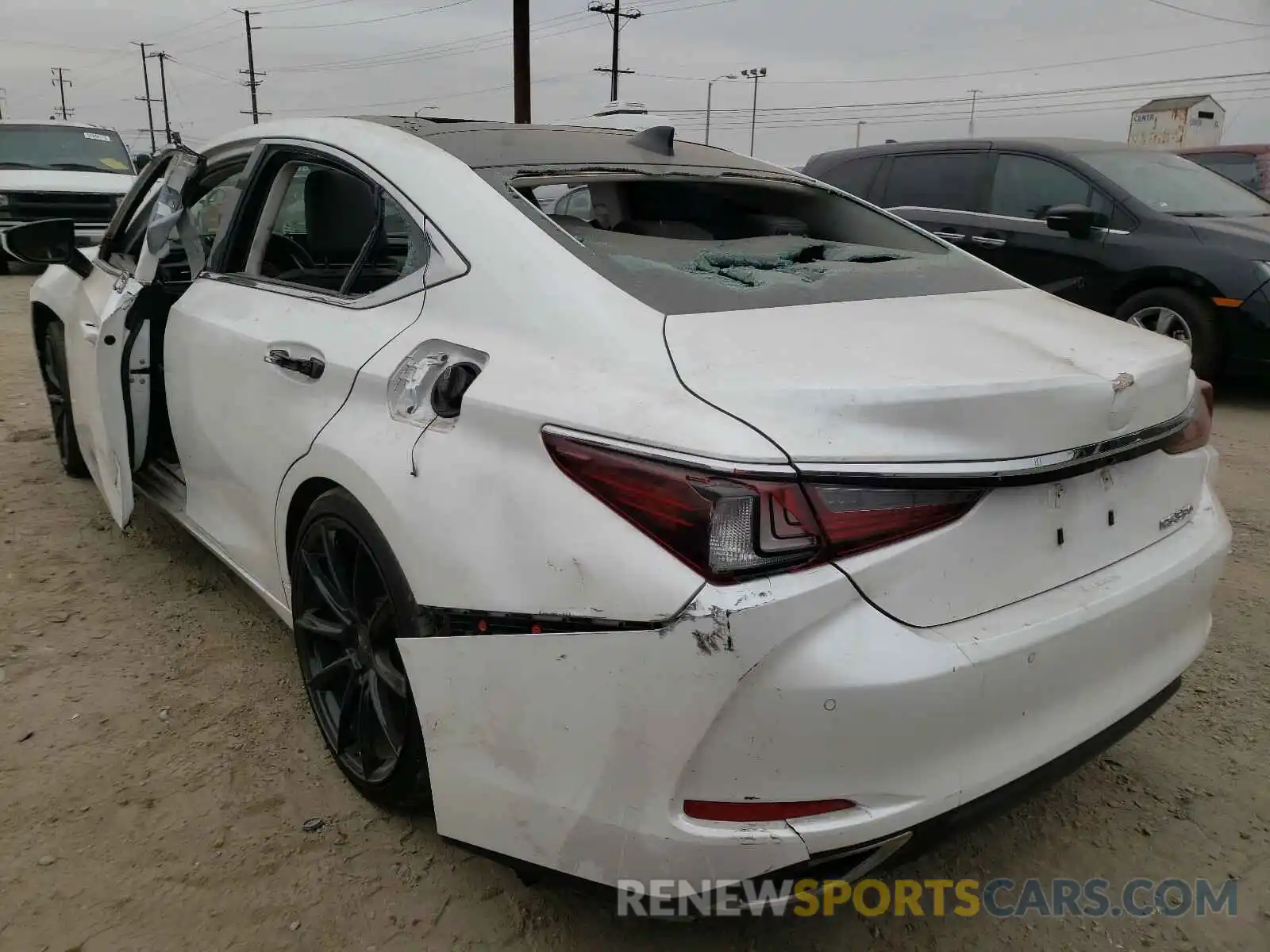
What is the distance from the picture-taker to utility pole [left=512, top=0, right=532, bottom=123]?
17406mm

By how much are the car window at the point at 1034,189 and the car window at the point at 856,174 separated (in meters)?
0.92

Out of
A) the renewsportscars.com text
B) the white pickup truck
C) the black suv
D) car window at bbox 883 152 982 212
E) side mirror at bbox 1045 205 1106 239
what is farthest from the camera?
the white pickup truck

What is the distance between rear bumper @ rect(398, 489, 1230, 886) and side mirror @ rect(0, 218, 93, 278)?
2.86 meters

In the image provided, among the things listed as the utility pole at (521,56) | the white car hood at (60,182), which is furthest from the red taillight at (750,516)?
the utility pole at (521,56)

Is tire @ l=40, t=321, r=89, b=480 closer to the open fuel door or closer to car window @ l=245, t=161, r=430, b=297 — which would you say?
the open fuel door

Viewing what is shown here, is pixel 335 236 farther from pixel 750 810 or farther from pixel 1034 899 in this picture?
pixel 1034 899

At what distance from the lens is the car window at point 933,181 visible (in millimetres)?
7035

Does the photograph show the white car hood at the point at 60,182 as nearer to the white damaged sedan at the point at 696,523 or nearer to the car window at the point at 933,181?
the car window at the point at 933,181

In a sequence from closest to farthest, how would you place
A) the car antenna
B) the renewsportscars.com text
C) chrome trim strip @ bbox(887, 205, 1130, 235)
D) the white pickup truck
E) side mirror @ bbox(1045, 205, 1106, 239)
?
1. the renewsportscars.com text
2. the car antenna
3. side mirror @ bbox(1045, 205, 1106, 239)
4. chrome trim strip @ bbox(887, 205, 1130, 235)
5. the white pickup truck

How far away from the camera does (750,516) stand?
139cm

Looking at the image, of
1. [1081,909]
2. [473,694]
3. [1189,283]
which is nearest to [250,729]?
[473,694]

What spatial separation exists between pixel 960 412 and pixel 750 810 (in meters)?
0.69

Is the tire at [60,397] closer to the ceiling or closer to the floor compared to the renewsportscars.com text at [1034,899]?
closer to the ceiling

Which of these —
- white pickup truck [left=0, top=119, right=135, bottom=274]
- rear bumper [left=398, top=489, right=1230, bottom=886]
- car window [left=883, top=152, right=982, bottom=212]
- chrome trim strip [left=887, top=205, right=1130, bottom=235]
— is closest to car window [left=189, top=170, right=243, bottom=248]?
rear bumper [left=398, top=489, right=1230, bottom=886]
